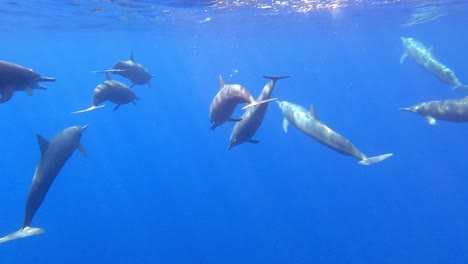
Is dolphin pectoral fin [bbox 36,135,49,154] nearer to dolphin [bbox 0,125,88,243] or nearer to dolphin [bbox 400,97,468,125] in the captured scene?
dolphin [bbox 0,125,88,243]

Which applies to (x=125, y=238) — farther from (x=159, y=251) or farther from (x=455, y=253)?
(x=455, y=253)

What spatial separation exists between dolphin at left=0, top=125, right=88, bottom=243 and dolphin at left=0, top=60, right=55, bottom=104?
1.31 m

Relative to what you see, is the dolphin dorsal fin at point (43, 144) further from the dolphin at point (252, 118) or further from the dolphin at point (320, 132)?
the dolphin at point (320, 132)

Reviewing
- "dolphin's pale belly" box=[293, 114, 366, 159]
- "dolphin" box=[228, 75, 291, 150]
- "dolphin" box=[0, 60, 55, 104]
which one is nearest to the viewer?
"dolphin" box=[0, 60, 55, 104]

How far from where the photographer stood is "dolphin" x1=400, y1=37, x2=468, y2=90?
62.4 ft

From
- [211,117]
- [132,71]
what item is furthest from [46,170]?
[132,71]

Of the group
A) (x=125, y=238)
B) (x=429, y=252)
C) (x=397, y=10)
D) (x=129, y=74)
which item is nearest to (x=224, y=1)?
(x=129, y=74)

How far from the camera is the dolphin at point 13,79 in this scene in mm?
7605

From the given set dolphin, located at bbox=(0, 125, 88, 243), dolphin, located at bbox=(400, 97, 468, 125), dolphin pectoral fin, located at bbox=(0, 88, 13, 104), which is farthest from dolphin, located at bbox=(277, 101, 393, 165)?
dolphin pectoral fin, located at bbox=(0, 88, 13, 104)

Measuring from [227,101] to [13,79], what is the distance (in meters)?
3.98

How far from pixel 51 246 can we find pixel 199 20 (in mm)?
17633

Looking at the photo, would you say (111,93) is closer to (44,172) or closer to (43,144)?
(43,144)

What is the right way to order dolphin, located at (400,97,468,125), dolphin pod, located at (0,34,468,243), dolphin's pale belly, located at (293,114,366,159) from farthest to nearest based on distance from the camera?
dolphin, located at (400,97,468,125), dolphin's pale belly, located at (293,114,366,159), dolphin pod, located at (0,34,468,243)

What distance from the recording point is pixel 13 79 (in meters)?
7.79
